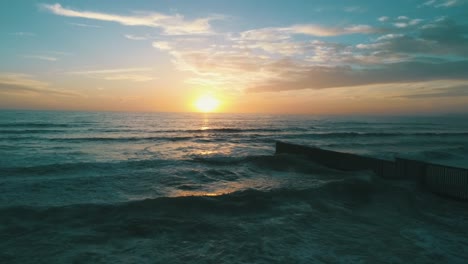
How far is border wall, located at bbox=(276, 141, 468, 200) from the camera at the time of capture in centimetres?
1181

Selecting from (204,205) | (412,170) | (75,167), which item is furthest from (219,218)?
(75,167)

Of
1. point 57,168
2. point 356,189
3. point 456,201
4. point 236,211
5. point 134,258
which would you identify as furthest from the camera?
point 57,168

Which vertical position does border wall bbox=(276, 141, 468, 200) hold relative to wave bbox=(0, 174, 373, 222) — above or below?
above

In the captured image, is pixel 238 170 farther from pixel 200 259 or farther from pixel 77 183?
pixel 200 259

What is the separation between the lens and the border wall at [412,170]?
38.8ft

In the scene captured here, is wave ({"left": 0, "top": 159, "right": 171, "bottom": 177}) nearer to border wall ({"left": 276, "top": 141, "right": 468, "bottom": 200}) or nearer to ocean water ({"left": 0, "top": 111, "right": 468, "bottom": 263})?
ocean water ({"left": 0, "top": 111, "right": 468, "bottom": 263})

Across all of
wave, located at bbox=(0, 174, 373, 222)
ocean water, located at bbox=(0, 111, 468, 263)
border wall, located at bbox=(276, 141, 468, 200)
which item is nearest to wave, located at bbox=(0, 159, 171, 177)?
ocean water, located at bbox=(0, 111, 468, 263)

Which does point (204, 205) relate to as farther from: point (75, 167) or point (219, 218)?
point (75, 167)

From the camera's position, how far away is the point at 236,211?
34.2ft

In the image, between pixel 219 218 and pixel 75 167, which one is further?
pixel 75 167

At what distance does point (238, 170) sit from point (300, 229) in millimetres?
10152

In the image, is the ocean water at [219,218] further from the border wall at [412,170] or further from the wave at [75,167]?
the border wall at [412,170]

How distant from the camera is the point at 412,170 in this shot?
45.3 ft

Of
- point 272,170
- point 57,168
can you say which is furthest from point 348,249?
point 57,168
